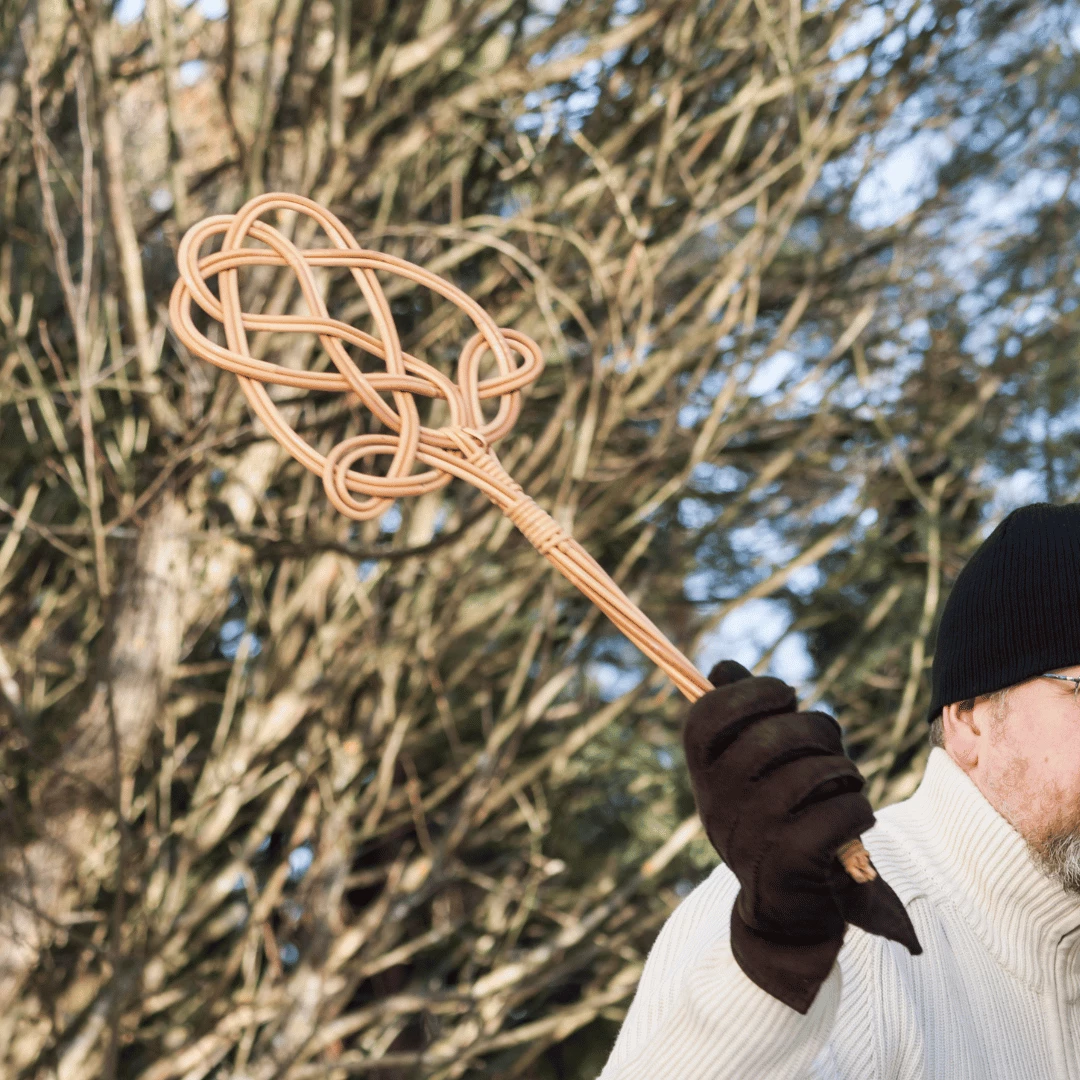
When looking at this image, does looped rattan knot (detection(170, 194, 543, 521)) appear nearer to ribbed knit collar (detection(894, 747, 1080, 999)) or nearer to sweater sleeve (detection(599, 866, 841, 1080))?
sweater sleeve (detection(599, 866, 841, 1080))

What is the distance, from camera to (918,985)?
143 cm

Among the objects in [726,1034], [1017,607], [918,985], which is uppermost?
[1017,607]

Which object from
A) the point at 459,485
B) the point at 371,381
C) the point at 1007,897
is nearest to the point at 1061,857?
the point at 1007,897

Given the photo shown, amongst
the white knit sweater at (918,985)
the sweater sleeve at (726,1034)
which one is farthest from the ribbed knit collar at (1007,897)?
the sweater sleeve at (726,1034)

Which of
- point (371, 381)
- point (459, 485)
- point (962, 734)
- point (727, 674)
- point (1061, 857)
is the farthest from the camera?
point (459, 485)

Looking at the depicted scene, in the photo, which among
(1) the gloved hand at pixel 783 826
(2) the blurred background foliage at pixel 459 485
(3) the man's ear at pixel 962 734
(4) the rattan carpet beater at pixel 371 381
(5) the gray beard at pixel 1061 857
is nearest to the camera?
(1) the gloved hand at pixel 783 826

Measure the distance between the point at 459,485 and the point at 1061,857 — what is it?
277 cm

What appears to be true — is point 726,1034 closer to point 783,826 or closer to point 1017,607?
point 783,826

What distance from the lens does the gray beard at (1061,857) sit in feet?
4.93

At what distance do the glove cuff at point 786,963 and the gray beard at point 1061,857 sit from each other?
58 cm

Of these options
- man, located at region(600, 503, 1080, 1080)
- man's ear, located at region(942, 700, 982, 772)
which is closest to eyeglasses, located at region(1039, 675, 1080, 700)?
man, located at region(600, 503, 1080, 1080)

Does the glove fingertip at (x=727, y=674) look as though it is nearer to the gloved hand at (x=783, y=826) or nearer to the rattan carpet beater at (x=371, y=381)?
the gloved hand at (x=783, y=826)

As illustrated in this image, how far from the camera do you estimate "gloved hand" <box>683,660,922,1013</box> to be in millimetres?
984

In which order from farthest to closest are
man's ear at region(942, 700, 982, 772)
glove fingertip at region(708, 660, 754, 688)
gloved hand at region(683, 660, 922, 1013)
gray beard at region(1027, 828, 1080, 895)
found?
man's ear at region(942, 700, 982, 772) → gray beard at region(1027, 828, 1080, 895) → glove fingertip at region(708, 660, 754, 688) → gloved hand at region(683, 660, 922, 1013)
